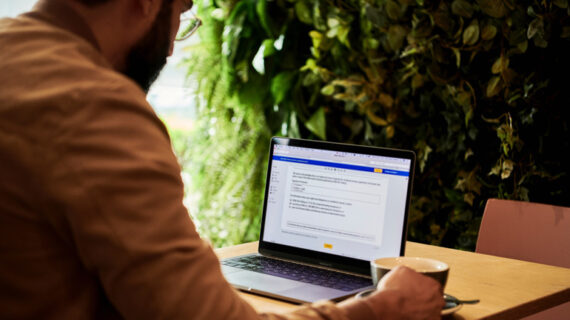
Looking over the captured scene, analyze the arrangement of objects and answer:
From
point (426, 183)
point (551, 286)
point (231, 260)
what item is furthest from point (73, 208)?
point (426, 183)

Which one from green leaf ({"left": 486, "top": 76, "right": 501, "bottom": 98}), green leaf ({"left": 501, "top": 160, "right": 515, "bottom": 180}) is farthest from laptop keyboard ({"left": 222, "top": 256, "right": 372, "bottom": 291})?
green leaf ({"left": 486, "top": 76, "right": 501, "bottom": 98})

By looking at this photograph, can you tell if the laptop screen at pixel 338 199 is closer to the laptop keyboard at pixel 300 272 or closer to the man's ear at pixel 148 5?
the laptop keyboard at pixel 300 272

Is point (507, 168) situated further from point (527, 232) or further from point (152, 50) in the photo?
point (152, 50)

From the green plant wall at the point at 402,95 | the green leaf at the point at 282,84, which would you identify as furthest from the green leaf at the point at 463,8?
the green leaf at the point at 282,84

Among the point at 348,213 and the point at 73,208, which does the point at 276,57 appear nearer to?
the point at 348,213

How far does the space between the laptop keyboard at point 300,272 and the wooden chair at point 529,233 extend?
71 cm

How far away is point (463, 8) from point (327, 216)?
1.27m

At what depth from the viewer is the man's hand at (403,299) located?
3.10ft

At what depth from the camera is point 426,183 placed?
2725mm

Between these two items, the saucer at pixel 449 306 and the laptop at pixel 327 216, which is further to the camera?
the laptop at pixel 327 216

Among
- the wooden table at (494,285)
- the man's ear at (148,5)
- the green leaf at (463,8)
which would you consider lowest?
the wooden table at (494,285)

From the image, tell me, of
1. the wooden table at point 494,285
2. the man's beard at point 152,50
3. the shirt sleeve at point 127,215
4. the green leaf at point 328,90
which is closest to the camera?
the shirt sleeve at point 127,215

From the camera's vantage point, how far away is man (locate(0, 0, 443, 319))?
70 cm

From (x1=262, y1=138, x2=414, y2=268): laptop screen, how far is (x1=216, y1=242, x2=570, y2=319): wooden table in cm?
18
